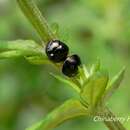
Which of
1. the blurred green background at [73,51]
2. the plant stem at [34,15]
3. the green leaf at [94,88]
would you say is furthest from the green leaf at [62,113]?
the blurred green background at [73,51]

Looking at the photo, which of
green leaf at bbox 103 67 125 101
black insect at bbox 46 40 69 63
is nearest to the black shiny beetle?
black insect at bbox 46 40 69 63

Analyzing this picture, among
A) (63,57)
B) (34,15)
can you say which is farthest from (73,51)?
(34,15)

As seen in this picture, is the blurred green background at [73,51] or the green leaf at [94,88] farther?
the blurred green background at [73,51]

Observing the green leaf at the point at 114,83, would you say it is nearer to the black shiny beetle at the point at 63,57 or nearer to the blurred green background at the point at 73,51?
the black shiny beetle at the point at 63,57

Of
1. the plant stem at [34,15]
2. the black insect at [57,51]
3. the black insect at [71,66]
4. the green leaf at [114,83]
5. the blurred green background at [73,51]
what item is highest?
the plant stem at [34,15]

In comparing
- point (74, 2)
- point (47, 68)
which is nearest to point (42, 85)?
point (47, 68)

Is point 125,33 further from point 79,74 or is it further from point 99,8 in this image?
point 79,74

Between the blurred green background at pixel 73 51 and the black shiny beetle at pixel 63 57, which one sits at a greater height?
the black shiny beetle at pixel 63 57
